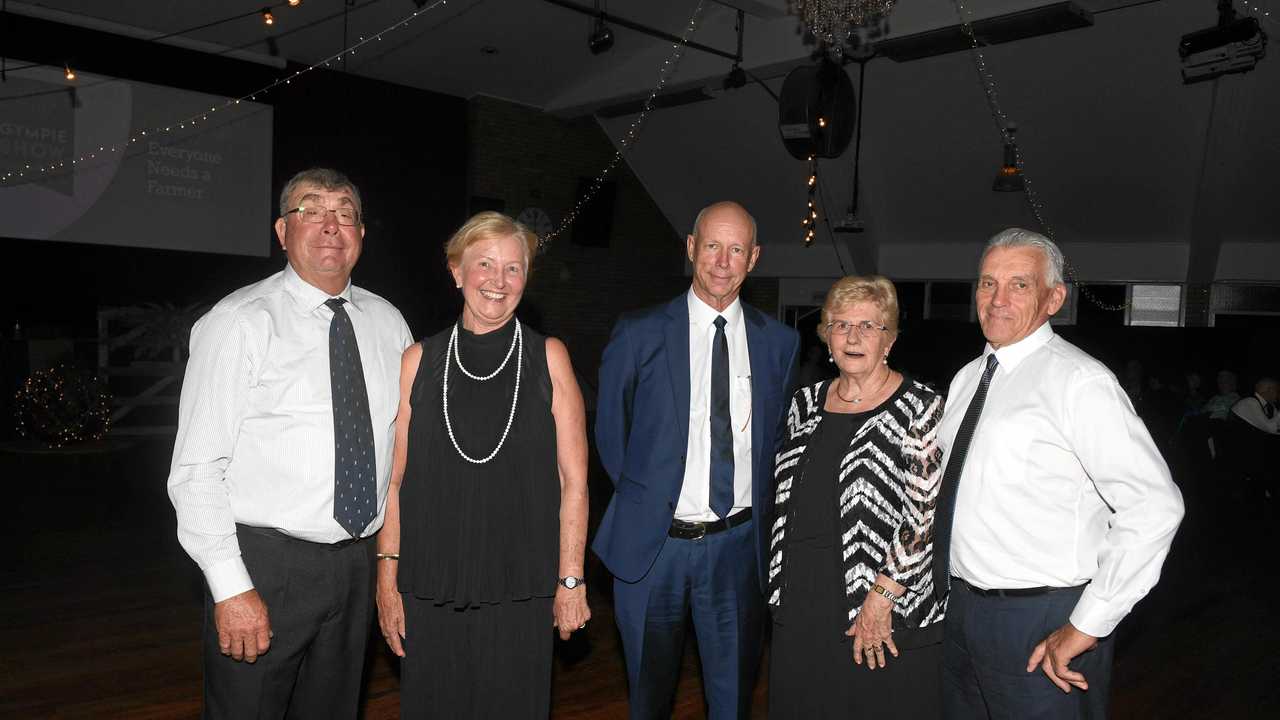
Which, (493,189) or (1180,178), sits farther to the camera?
(493,189)

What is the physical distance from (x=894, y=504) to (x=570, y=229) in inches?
421

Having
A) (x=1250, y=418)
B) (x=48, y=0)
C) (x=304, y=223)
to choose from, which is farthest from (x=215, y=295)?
(x=1250, y=418)

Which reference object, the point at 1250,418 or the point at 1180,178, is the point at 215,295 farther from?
the point at 1180,178

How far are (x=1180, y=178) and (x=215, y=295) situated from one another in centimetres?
1092

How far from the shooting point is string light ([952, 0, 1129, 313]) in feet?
25.2

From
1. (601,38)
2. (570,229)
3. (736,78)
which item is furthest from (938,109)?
(570,229)

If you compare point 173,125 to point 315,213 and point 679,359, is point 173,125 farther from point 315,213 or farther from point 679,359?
point 679,359

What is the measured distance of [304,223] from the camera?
2102mm

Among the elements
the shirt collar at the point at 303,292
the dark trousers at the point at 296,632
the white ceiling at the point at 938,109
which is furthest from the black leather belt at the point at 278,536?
the white ceiling at the point at 938,109

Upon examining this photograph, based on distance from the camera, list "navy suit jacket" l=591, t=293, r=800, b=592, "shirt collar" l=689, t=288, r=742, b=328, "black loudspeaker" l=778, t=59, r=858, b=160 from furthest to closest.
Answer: "black loudspeaker" l=778, t=59, r=858, b=160
"shirt collar" l=689, t=288, r=742, b=328
"navy suit jacket" l=591, t=293, r=800, b=592

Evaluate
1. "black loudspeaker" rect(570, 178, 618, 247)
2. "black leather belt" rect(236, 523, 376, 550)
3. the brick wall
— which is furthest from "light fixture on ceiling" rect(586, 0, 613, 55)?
"black leather belt" rect(236, 523, 376, 550)

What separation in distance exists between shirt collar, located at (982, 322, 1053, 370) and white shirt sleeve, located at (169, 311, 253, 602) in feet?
5.77

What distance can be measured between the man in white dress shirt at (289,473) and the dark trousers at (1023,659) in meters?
1.49

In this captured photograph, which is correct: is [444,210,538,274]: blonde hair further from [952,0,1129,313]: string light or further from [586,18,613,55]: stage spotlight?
[952,0,1129,313]: string light
